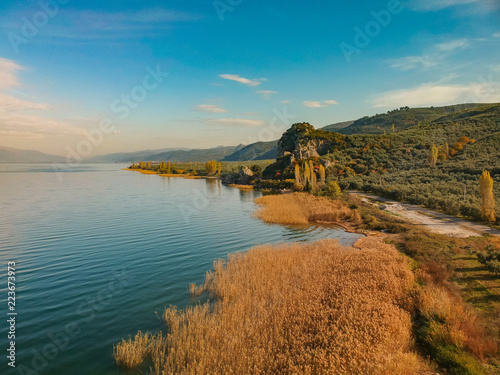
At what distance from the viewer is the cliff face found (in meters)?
97.9

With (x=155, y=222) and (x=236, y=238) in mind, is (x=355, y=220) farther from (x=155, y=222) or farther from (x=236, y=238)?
(x=155, y=222)

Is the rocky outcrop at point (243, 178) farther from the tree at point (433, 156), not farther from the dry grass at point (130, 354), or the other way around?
the dry grass at point (130, 354)

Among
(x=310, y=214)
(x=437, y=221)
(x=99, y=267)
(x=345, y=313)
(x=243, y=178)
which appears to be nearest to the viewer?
(x=345, y=313)

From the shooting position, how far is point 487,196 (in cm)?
2695

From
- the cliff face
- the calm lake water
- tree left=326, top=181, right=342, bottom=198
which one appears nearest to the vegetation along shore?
the calm lake water

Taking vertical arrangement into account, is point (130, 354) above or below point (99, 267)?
above

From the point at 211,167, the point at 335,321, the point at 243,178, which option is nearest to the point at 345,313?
the point at 335,321

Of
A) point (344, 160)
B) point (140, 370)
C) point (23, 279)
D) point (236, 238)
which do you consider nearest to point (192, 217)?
point (236, 238)

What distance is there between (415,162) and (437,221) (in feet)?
A: 162

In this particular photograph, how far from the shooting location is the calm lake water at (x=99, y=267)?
10.5 m

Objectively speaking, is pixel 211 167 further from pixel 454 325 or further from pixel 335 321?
pixel 454 325

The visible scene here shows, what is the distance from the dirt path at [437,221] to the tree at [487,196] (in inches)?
62.6

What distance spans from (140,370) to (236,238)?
17595 mm

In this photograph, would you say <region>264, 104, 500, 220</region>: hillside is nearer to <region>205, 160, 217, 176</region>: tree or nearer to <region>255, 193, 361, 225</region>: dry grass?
<region>255, 193, 361, 225</region>: dry grass
